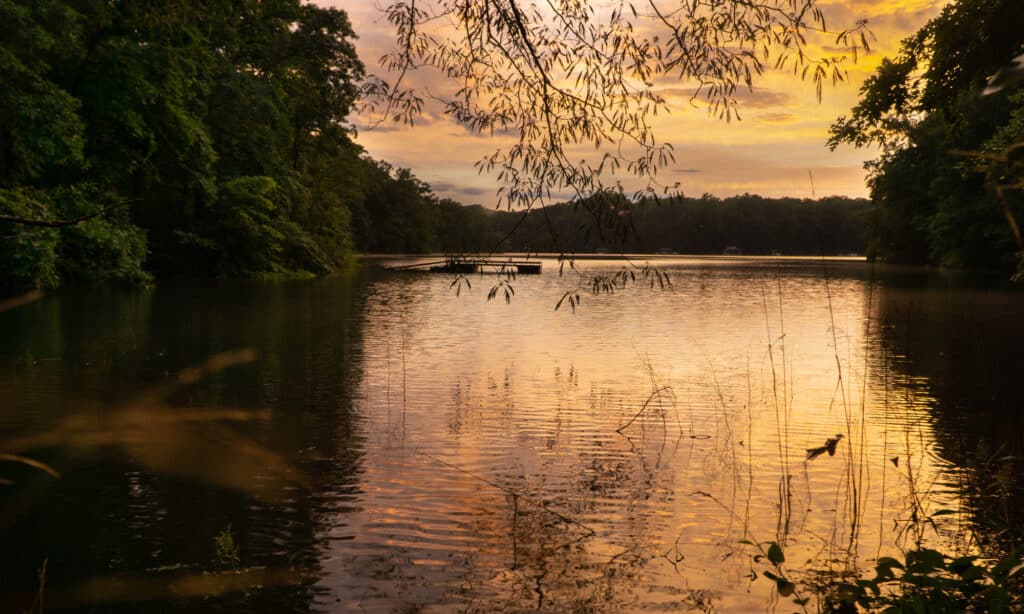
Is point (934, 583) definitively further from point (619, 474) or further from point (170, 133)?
point (170, 133)

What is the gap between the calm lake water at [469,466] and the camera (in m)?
6.27

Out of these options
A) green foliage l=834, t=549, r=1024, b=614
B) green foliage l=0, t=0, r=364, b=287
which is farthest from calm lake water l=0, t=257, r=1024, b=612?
green foliage l=0, t=0, r=364, b=287

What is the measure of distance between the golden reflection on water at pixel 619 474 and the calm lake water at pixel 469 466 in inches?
1.6

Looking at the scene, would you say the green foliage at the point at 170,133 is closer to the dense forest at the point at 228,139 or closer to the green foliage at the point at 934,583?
the dense forest at the point at 228,139

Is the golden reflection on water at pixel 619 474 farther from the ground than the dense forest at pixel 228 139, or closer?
closer

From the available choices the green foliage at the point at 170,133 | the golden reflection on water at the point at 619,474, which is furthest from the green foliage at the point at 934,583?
the green foliage at the point at 170,133

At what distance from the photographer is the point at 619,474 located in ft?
29.9

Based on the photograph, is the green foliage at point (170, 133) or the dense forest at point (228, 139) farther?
the green foliage at point (170, 133)

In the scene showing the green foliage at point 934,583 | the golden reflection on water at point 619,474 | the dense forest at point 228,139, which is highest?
the dense forest at point 228,139

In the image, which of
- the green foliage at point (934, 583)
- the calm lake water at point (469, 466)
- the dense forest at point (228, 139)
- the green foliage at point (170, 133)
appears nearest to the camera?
the green foliage at point (934, 583)

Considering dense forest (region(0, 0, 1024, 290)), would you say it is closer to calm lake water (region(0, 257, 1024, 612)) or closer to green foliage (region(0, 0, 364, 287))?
green foliage (region(0, 0, 364, 287))

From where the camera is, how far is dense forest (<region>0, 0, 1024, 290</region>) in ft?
64.6

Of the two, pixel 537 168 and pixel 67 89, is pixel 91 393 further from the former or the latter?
pixel 67 89

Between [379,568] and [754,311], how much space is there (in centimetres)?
2749
